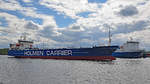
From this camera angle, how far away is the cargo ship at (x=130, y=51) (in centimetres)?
10456

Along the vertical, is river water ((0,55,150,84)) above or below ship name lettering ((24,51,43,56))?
below

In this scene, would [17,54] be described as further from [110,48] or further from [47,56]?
[110,48]

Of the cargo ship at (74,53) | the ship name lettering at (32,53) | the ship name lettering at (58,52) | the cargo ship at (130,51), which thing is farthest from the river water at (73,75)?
the cargo ship at (130,51)

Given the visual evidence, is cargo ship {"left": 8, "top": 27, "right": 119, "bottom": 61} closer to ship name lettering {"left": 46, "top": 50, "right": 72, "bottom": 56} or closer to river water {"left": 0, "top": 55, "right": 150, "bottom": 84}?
ship name lettering {"left": 46, "top": 50, "right": 72, "bottom": 56}

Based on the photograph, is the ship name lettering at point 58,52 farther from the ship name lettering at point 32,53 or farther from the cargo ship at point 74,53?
the ship name lettering at point 32,53

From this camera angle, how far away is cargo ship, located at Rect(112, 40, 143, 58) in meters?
105

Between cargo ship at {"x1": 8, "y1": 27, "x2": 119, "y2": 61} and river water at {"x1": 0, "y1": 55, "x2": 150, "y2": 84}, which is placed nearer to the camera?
river water at {"x1": 0, "y1": 55, "x2": 150, "y2": 84}

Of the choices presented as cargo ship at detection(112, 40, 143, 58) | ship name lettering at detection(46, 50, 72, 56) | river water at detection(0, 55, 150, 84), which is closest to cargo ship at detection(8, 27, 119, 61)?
ship name lettering at detection(46, 50, 72, 56)

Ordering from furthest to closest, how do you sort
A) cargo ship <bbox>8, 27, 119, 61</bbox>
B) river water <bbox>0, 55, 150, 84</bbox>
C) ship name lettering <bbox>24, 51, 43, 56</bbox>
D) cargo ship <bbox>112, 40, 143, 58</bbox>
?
1. cargo ship <bbox>112, 40, 143, 58</bbox>
2. ship name lettering <bbox>24, 51, 43, 56</bbox>
3. cargo ship <bbox>8, 27, 119, 61</bbox>
4. river water <bbox>0, 55, 150, 84</bbox>

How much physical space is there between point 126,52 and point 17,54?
72.3 m

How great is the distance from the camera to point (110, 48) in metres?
54.5

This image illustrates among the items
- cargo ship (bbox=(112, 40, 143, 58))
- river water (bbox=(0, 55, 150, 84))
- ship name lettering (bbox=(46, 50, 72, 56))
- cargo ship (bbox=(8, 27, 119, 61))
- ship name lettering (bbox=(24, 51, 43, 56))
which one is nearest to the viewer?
river water (bbox=(0, 55, 150, 84))

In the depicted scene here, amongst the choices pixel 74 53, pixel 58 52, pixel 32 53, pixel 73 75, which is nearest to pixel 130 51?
pixel 74 53

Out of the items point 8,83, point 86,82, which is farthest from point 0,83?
point 86,82
